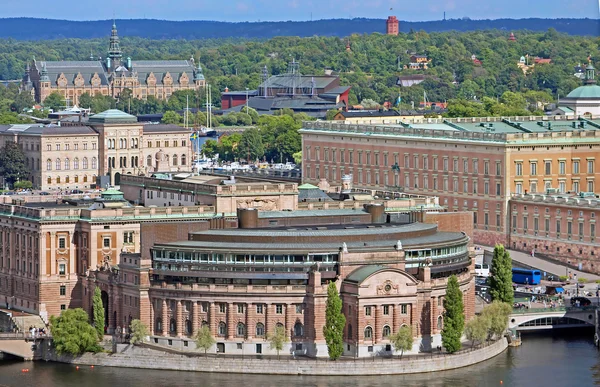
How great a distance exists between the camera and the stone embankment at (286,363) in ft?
360

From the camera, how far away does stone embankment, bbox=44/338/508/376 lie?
110 m

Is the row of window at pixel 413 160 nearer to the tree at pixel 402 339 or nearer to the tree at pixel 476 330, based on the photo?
the tree at pixel 476 330

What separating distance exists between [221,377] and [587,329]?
25.4 meters

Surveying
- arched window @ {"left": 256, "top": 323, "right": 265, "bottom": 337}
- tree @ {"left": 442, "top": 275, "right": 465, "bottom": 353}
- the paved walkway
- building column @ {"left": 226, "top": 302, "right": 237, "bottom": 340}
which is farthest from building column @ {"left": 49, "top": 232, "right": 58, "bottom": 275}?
the paved walkway

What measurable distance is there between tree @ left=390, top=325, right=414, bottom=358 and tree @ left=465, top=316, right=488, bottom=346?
5.00 metres

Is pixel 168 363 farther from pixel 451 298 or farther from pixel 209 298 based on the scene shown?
pixel 451 298

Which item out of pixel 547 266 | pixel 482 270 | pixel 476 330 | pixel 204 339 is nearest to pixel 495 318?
pixel 476 330

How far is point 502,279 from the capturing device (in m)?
124

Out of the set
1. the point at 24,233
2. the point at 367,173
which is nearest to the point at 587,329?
the point at 24,233

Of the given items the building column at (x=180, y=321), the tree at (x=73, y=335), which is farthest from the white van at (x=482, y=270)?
the tree at (x=73, y=335)

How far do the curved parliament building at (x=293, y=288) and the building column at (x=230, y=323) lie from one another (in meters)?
0.05

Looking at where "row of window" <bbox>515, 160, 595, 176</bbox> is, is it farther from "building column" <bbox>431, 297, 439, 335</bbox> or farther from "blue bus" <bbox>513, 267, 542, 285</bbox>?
"building column" <bbox>431, 297, 439, 335</bbox>

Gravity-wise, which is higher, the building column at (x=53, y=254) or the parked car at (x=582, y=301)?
the building column at (x=53, y=254)

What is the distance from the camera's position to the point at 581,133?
162m
